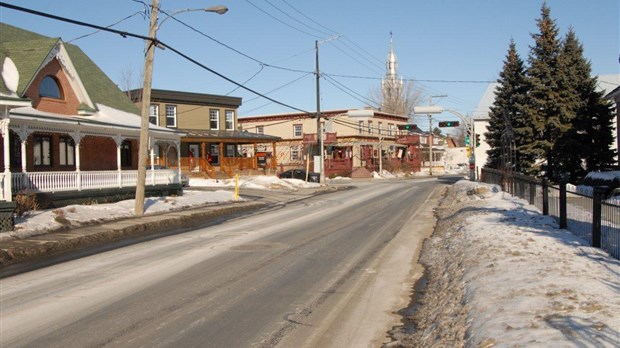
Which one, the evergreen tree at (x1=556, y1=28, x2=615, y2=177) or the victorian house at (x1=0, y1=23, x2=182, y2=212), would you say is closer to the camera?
the victorian house at (x1=0, y1=23, x2=182, y2=212)

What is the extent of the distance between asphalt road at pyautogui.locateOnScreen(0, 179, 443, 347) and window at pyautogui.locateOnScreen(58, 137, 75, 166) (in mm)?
13183

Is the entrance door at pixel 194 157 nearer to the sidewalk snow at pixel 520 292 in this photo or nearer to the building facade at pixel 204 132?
the building facade at pixel 204 132

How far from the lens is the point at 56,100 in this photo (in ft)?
75.2

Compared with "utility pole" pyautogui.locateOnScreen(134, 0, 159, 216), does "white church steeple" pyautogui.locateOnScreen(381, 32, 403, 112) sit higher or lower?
higher

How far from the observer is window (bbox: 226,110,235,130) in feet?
157

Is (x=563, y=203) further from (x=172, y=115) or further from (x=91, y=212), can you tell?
(x=172, y=115)

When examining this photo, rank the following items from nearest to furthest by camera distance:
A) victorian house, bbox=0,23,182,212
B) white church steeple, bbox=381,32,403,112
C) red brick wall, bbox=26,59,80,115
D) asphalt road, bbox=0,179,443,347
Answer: asphalt road, bbox=0,179,443,347
victorian house, bbox=0,23,182,212
red brick wall, bbox=26,59,80,115
white church steeple, bbox=381,32,403,112

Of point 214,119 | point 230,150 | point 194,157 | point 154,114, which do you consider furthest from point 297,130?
point 154,114

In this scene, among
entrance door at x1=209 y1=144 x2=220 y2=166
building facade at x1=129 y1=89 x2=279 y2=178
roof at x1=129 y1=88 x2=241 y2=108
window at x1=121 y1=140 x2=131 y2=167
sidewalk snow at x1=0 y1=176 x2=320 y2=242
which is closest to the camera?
sidewalk snow at x1=0 y1=176 x2=320 y2=242

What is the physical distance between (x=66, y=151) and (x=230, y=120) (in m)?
23.7

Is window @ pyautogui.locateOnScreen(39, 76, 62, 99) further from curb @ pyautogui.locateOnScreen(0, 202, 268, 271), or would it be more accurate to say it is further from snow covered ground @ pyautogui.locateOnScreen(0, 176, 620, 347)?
snow covered ground @ pyautogui.locateOnScreen(0, 176, 620, 347)

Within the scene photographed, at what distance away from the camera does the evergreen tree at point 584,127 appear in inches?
1158

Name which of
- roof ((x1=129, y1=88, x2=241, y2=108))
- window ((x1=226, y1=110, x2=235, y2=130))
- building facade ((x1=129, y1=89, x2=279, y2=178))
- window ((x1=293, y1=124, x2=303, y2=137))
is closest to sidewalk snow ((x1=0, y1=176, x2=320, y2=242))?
building facade ((x1=129, y1=89, x2=279, y2=178))

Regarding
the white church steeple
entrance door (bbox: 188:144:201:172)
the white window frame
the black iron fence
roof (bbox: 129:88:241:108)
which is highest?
the white church steeple
